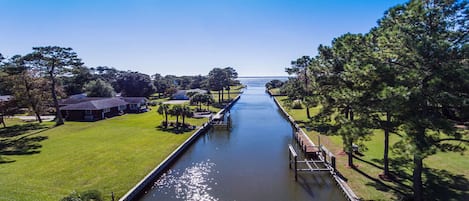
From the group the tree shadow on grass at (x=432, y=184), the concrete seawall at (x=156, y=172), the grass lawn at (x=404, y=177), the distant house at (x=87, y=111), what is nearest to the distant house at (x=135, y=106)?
the distant house at (x=87, y=111)

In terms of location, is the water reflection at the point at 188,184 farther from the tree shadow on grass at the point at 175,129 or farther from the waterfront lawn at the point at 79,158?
the tree shadow on grass at the point at 175,129

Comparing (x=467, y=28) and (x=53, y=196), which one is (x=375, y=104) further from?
(x=53, y=196)

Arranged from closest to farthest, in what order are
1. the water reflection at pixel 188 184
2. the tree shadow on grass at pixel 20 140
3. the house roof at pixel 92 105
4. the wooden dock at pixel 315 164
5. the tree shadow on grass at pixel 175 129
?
the water reflection at pixel 188 184
the wooden dock at pixel 315 164
the tree shadow on grass at pixel 20 140
the tree shadow on grass at pixel 175 129
the house roof at pixel 92 105

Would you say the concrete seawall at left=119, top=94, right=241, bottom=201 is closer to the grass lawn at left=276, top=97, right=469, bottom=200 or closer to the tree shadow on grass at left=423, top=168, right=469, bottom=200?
the grass lawn at left=276, top=97, right=469, bottom=200

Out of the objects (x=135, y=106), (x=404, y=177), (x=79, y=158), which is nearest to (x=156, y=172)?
(x=79, y=158)

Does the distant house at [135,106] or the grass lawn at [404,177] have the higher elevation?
the distant house at [135,106]

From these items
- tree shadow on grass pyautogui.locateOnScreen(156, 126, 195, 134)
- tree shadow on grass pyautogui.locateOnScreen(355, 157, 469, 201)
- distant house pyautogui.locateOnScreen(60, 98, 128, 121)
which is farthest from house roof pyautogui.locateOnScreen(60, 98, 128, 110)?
tree shadow on grass pyautogui.locateOnScreen(355, 157, 469, 201)

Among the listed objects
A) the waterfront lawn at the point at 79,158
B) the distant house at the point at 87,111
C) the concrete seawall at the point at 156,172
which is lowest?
the concrete seawall at the point at 156,172
